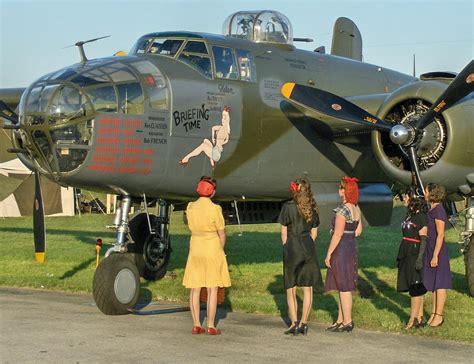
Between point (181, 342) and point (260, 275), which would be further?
point (260, 275)

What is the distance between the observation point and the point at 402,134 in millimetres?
13383

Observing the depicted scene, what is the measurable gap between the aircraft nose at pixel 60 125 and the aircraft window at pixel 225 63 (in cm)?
271

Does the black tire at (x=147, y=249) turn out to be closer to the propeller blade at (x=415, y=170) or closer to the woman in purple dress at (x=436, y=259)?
the propeller blade at (x=415, y=170)

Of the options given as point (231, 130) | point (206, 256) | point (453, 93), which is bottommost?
point (206, 256)

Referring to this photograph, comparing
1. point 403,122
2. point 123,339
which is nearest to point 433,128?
point 403,122

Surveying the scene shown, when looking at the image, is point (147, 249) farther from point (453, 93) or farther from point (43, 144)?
point (453, 93)

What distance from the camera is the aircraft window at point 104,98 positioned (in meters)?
12.2

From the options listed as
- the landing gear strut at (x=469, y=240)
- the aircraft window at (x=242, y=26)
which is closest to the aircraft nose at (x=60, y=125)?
the aircraft window at (x=242, y=26)

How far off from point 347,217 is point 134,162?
334 cm

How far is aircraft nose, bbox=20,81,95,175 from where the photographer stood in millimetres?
12102

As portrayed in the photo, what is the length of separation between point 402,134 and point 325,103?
1.64 m

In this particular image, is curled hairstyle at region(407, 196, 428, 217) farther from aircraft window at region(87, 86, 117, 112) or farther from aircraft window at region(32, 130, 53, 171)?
aircraft window at region(32, 130, 53, 171)

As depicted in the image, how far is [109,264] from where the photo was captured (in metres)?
12.4

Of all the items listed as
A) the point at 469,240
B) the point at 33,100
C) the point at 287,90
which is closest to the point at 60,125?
the point at 33,100
